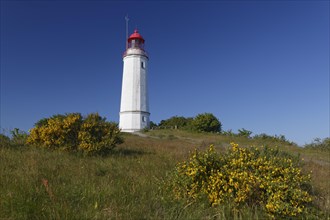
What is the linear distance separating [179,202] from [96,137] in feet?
20.0

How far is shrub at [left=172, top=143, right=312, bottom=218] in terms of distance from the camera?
4.07 metres

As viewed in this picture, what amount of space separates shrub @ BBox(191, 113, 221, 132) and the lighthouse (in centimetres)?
657

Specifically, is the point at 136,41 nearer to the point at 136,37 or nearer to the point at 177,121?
the point at 136,37

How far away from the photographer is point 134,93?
111 feet

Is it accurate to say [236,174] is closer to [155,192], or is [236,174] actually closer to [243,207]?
[243,207]

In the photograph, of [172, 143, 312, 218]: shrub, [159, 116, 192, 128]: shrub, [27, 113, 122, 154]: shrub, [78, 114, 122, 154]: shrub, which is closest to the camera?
[172, 143, 312, 218]: shrub

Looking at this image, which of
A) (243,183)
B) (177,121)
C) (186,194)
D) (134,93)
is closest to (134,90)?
(134,93)

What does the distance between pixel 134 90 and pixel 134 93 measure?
0.39 meters

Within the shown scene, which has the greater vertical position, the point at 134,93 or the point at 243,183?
the point at 134,93

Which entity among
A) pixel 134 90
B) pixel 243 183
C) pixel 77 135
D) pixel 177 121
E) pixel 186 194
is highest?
pixel 134 90

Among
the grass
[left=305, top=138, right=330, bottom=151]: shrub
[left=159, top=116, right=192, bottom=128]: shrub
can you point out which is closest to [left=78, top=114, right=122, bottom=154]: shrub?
the grass

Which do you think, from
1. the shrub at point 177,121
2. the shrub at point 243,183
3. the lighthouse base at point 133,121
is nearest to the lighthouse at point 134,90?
the lighthouse base at point 133,121

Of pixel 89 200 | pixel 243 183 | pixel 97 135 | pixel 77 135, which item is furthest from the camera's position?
pixel 97 135

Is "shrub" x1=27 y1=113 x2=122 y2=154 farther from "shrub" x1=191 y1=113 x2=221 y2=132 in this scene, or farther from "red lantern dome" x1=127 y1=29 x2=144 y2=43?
"red lantern dome" x1=127 y1=29 x2=144 y2=43
